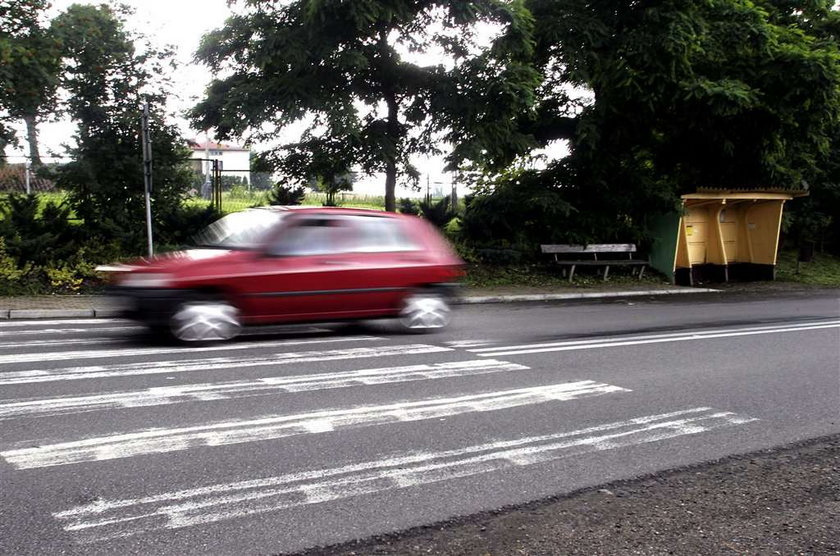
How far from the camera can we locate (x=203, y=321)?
8.33 metres

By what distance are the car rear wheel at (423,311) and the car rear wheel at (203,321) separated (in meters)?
2.42

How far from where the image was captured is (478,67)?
15773mm

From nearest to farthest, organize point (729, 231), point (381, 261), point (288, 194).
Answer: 1. point (381, 261)
2. point (288, 194)
3. point (729, 231)

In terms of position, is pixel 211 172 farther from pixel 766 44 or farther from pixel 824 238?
pixel 824 238

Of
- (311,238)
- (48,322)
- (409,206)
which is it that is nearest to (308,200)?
(409,206)

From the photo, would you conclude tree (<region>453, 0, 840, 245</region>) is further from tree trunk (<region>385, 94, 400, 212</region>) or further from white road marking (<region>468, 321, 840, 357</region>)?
white road marking (<region>468, 321, 840, 357</region>)

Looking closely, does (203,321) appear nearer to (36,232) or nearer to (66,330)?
(66,330)

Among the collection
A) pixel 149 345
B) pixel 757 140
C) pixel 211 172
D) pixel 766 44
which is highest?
pixel 766 44

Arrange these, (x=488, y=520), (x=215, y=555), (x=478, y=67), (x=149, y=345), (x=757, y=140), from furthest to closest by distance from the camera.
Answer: (x=757, y=140) < (x=478, y=67) < (x=149, y=345) < (x=488, y=520) < (x=215, y=555)

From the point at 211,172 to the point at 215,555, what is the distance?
15865mm

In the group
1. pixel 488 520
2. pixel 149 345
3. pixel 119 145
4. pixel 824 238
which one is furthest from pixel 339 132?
pixel 824 238

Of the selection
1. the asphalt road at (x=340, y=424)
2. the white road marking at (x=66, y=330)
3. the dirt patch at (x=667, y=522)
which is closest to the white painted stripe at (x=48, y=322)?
the asphalt road at (x=340, y=424)

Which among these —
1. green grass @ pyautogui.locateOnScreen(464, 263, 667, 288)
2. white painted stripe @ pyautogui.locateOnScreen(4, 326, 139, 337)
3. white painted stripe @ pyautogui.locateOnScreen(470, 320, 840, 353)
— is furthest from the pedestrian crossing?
green grass @ pyautogui.locateOnScreen(464, 263, 667, 288)

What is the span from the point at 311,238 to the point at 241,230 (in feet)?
2.89
